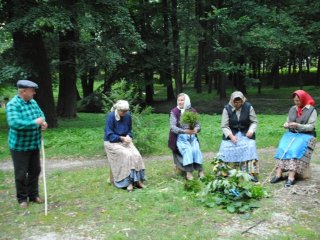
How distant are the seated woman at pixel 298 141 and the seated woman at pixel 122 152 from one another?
236cm

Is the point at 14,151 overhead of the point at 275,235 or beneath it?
overhead

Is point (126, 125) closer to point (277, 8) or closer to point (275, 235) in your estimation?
point (275, 235)

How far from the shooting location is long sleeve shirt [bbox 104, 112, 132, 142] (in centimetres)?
728

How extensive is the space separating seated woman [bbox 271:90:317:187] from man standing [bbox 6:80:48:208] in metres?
3.99

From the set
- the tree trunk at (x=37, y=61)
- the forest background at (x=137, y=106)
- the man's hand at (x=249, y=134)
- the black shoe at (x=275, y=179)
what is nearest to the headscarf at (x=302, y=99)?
the man's hand at (x=249, y=134)

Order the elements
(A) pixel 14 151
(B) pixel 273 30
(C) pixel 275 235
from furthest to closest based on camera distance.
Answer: (B) pixel 273 30, (A) pixel 14 151, (C) pixel 275 235

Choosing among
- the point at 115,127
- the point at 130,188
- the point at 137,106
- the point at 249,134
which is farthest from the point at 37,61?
Answer: the point at 249,134

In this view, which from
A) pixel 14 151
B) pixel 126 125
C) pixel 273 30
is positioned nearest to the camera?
pixel 14 151

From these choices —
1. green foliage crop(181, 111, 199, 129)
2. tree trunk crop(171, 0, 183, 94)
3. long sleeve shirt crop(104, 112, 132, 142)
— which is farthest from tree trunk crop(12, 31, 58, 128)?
tree trunk crop(171, 0, 183, 94)

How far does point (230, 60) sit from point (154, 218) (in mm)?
17793

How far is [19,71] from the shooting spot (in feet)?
43.8

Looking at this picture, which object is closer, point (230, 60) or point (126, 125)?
point (126, 125)

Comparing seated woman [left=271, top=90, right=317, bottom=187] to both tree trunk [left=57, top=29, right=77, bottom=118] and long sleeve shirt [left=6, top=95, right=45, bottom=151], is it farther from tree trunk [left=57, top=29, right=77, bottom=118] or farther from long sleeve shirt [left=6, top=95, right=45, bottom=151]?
tree trunk [left=57, top=29, right=77, bottom=118]

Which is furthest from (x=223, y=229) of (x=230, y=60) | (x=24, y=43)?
(x=230, y=60)
